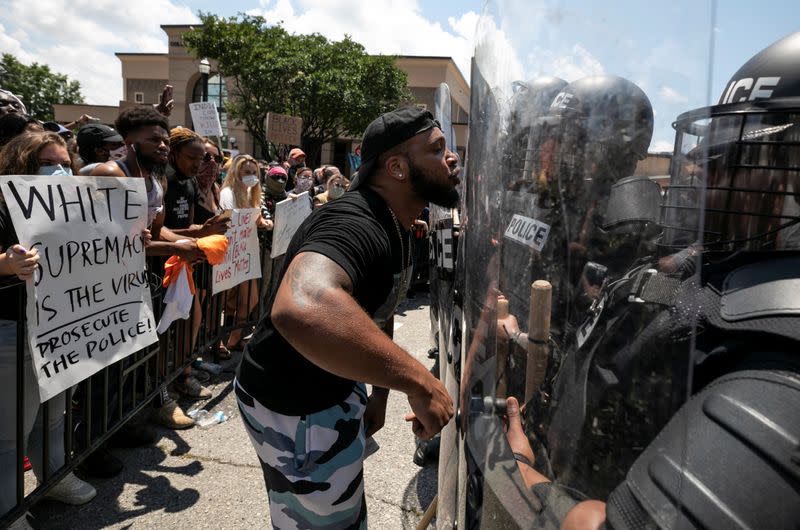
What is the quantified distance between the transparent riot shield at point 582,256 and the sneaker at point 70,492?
2550 millimetres

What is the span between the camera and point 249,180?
5309mm

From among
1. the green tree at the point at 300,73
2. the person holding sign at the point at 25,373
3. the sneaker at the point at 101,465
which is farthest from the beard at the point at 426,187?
the green tree at the point at 300,73

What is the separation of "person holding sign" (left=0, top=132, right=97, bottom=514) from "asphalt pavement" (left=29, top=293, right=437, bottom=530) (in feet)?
0.54

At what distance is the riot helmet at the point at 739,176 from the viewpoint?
84cm

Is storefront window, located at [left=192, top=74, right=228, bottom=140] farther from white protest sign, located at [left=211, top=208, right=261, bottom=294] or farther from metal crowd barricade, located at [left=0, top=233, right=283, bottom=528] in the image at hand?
metal crowd barricade, located at [left=0, top=233, right=283, bottom=528]

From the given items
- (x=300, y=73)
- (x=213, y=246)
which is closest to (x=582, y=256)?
(x=213, y=246)

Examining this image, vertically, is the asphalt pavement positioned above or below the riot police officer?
below

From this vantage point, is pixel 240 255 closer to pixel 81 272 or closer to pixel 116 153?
pixel 116 153

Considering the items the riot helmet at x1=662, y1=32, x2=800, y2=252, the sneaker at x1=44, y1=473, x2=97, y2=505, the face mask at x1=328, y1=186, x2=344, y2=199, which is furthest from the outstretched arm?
the face mask at x1=328, y1=186, x2=344, y2=199

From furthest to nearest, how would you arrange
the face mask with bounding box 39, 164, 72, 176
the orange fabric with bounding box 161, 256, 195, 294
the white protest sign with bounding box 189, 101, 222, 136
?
the white protest sign with bounding box 189, 101, 222, 136
the orange fabric with bounding box 161, 256, 195, 294
the face mask with bounding box 39, 164, 72, 176

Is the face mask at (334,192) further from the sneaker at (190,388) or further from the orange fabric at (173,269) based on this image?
the orange fabric at (173,269)

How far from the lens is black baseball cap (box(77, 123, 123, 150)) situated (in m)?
4.14

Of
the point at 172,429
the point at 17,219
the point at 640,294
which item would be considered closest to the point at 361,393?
the point at 640,294

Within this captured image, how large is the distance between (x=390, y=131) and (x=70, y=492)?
258 centimetres
